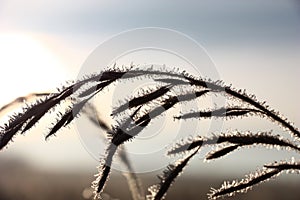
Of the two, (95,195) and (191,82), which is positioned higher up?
(191,82)

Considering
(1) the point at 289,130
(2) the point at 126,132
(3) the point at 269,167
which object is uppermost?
(1) the point at 289,130

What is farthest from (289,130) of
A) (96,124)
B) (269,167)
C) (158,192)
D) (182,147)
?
(96,124)

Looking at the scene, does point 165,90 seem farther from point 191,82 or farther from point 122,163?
point 122,163

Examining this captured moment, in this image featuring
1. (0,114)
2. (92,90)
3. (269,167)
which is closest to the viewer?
(92,90)

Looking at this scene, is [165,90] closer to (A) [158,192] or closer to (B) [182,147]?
(B) [182,147]

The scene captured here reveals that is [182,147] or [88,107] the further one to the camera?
[88,107]

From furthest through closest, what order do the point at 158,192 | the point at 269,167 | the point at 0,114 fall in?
the point at 0,114
the point at 269,167
the point at 158,192

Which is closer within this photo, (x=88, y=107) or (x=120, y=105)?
(x=120, y=105)

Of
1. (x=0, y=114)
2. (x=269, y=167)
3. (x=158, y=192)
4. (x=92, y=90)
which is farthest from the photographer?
(x=0, y=114)

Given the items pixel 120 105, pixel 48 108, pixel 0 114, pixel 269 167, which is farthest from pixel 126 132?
pixel 0 114
